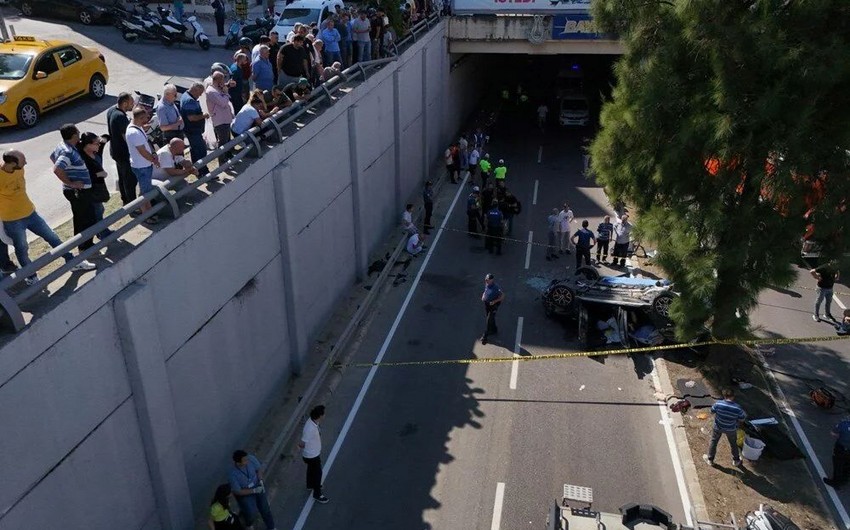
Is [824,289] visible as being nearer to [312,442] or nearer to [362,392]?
[362,392]

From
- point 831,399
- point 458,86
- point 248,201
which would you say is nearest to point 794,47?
point 831,399

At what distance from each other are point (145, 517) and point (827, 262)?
11205 millimetres

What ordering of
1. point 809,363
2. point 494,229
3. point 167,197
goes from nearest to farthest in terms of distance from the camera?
point 167,197 < point 809,363 < point 494,229

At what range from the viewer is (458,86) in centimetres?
3081

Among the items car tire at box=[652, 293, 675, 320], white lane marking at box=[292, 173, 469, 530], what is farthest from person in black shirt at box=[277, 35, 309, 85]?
car tire at box=[652, 293, 675, 320]

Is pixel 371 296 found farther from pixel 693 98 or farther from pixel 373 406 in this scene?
pixel 693 98

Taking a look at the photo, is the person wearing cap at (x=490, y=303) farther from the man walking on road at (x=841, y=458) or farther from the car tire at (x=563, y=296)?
the man walking on road at (x=841, y=458)

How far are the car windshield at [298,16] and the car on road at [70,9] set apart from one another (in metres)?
9.34

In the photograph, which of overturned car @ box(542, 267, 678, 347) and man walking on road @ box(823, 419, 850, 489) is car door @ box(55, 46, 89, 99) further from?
man walking on road @ box(823, 419, 850, 489)

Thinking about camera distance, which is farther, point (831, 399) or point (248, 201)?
point (831, 399)

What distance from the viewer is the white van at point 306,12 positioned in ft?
80.0

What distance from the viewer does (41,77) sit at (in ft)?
57.1

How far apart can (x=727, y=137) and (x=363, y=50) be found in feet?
35.8

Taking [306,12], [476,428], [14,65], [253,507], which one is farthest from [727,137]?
[306,12]
